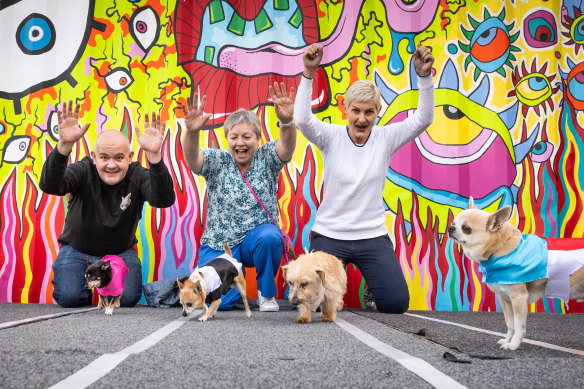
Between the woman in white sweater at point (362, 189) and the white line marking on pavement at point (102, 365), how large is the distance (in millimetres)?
1339

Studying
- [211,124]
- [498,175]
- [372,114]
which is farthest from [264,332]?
[498,175]

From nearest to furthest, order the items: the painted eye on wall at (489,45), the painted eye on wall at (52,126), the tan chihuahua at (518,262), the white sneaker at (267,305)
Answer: the tan chihuahua at (518,262) < the white sneaker at (267,305) < the painted eye on wall at (489,45) < the painted eye on wall at (52,126)

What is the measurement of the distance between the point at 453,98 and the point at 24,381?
3.43 m

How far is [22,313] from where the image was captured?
2.74m

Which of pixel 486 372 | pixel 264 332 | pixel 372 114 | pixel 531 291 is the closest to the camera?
pixel 486 372

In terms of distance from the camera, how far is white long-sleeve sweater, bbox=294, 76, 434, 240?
2926 mm

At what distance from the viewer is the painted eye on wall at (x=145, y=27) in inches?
152

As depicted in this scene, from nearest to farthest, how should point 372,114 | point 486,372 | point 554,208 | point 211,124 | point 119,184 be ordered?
point 486,372
point 372,114
point 119,184
point 554,208
point 211,124

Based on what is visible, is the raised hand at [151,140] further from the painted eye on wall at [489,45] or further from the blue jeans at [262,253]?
the painted eye on wall at [489,45]

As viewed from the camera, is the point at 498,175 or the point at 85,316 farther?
the point at 498,175

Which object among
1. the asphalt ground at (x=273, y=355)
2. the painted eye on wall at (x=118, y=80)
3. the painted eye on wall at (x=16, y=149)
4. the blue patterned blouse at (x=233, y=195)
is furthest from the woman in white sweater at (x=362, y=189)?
the painted eye on wall at (x=16, y=149)

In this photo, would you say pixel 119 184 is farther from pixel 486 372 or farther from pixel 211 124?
pixel 486 372

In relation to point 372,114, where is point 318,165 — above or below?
below

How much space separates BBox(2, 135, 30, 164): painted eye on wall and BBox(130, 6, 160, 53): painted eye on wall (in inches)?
46.6
